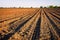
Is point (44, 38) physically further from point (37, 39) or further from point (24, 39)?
point (24, 39)

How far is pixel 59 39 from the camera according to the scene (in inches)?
252

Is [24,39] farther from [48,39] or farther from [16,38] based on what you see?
[48,39]

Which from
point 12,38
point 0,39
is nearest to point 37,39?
point 12,38

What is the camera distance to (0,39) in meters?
6.13

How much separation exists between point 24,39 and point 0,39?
3.75 ft

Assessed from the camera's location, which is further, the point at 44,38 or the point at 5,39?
the point at 44,38

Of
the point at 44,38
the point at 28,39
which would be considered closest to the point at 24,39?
the point at 28,39

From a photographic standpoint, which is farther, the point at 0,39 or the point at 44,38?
the point at 44,38

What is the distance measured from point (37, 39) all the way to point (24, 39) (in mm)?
630

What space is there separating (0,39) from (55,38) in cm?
271

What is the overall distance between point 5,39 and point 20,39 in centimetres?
72

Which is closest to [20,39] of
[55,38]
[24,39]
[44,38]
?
[24,39]

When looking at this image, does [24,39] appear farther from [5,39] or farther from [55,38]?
[55,38]

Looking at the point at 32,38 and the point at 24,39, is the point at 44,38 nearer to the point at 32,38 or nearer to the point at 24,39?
the point at 32,38
